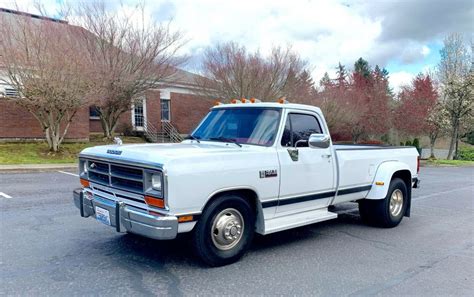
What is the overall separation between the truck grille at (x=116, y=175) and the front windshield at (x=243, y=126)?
1.58 m

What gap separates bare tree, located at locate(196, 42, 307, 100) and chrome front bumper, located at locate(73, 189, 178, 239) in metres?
19.3

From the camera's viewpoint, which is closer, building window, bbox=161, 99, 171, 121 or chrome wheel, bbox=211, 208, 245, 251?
chrome wheel, bbox=211, 208, 245, 251

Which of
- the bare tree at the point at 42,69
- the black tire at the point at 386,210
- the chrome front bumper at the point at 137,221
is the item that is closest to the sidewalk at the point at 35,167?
the bare tree at the point at 42,69

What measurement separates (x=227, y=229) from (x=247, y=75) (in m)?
19.6

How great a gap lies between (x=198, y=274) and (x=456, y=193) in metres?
10.2

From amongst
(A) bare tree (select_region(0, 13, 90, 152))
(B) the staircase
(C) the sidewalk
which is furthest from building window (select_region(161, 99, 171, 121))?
(C) the sidewalk

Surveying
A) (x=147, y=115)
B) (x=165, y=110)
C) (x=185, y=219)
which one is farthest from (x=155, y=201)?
(x=165, y=110)

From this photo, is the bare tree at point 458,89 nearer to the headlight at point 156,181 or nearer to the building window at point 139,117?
the building window at point 139,117

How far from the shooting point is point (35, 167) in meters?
15.3

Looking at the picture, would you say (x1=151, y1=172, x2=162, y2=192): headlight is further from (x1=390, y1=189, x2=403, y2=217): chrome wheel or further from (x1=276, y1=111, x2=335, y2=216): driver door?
(x1=390, y1=189, x2=403, y2=217): chrome wheel

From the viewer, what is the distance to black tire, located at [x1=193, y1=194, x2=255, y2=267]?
4.33m

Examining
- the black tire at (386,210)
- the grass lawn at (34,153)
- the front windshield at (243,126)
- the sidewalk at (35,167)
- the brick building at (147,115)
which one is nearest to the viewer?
→ the front windshield at (243,126)

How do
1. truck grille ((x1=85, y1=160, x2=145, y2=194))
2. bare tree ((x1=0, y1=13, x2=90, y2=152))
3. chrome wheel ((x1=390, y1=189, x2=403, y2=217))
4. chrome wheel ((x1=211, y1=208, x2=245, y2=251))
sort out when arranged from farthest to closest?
bare tree ((x1=0, y1=13, x2=90, y2=152)), chrome wheel ((x1=390, y1=189, x2=403, y2=217)), chrome wheel ((x1=211, y1=208, x2=245, y2=251)), truck grille ((x1=85, y1=160, x2=145, y2=194))

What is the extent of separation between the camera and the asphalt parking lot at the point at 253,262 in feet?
13.2
